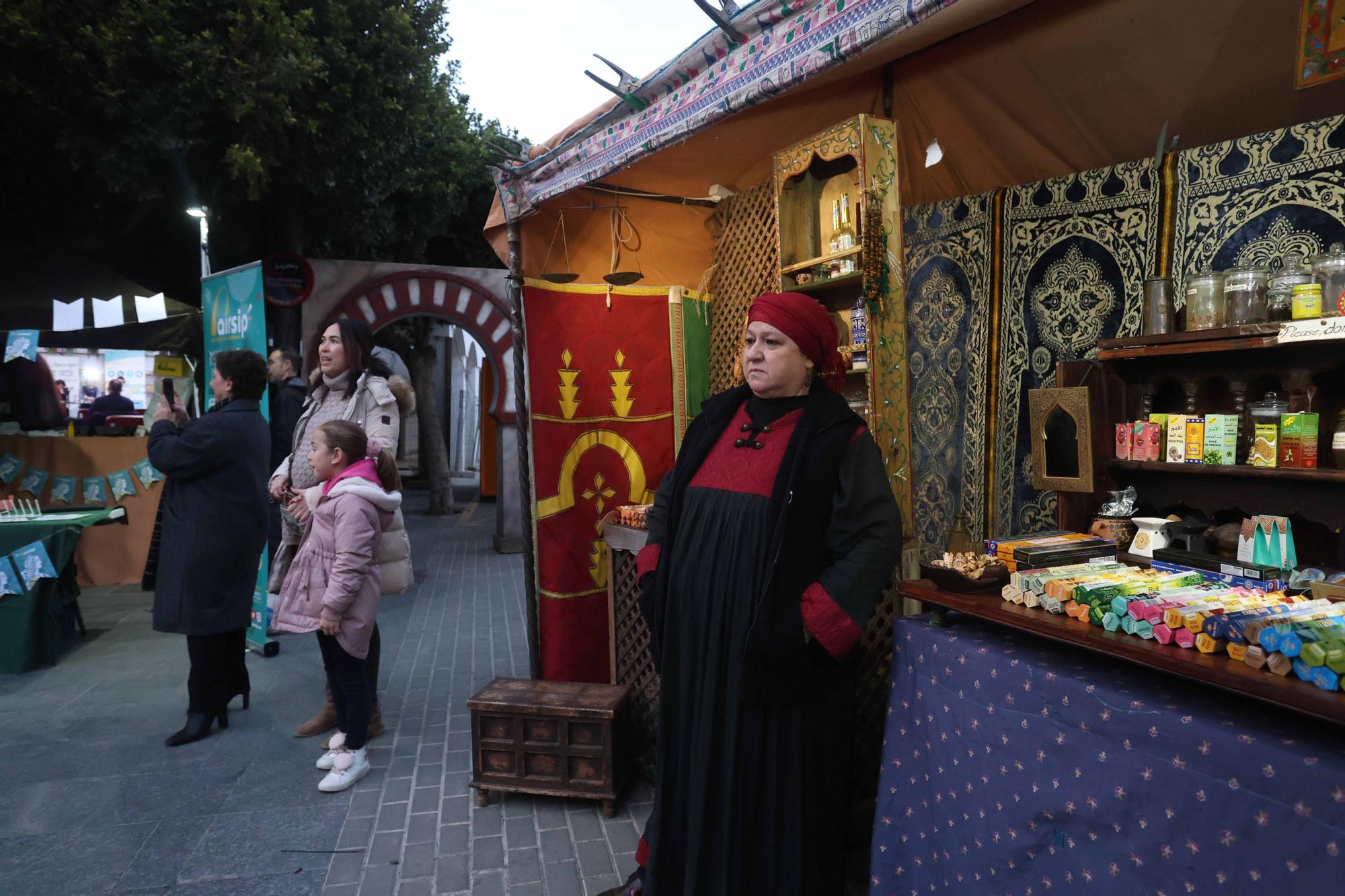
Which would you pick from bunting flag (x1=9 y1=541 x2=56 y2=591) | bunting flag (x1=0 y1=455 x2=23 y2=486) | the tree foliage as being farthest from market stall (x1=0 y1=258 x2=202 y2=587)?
bunting flag (x1=9 y1=541 x2=56 y2=591)

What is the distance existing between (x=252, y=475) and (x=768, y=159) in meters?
3.08

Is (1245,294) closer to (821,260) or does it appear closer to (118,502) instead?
(821,260)

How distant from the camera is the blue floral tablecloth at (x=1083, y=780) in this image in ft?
4.64

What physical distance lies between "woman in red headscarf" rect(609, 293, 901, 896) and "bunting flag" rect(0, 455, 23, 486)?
753cm

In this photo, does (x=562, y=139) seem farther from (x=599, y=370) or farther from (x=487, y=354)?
(x=487, y=354)

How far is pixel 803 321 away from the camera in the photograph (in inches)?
86.4

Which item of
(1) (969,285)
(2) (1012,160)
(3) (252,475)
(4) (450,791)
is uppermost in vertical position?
(2) (1012,160)

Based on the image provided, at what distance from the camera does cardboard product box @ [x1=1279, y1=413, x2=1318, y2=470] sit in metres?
2.17

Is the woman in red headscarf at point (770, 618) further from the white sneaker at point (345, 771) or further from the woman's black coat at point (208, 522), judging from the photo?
the woman's black coat at point (208, 522)

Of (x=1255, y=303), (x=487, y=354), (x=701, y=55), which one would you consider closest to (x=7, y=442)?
(x=487, y=354)

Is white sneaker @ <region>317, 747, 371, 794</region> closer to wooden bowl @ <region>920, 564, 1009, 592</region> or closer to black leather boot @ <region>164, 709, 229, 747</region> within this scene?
black leather boot @ <region>164, 709, 229, 747</region>

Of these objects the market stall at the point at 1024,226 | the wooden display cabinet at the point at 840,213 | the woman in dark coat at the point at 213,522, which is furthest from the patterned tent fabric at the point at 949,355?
the woman in dark coat at the point at 213,522

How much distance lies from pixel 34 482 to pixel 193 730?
479 cm

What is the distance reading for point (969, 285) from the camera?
3.42 metres
